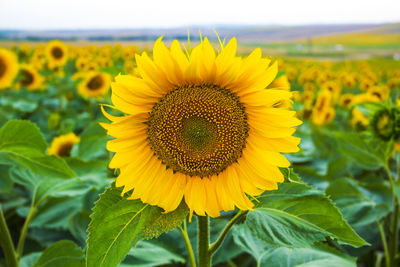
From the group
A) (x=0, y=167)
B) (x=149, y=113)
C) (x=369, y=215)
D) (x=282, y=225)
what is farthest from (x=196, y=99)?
(x=0, y=167)

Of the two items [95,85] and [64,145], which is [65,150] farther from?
[95,85]

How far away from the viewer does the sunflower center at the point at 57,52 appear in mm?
6156

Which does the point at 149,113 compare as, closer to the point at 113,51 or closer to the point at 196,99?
the point at 196,99

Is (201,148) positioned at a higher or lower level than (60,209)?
higher

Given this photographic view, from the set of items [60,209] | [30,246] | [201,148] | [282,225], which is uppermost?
[201,148]

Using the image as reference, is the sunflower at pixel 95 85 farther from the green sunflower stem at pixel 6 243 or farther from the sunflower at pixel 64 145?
the green sunflower stem at pixel 6 243

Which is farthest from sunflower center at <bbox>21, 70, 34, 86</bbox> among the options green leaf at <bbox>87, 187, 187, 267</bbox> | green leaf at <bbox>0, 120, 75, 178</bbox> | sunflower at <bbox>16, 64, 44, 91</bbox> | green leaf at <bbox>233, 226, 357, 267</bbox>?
green leaf at <bbox>87, 187, 187, 267</bbox>

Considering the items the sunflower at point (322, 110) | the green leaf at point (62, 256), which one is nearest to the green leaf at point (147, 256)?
the green leaf at point (62, 256)

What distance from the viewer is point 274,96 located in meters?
0.84

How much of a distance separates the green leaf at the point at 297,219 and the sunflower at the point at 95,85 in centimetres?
378

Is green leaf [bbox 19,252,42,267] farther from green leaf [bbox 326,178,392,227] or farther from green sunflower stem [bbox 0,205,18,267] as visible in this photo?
green leaf [bbox 326,178,392,227]

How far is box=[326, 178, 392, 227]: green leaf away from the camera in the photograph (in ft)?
6.07

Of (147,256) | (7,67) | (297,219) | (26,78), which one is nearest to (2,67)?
(7,67)

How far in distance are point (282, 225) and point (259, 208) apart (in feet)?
0.24
